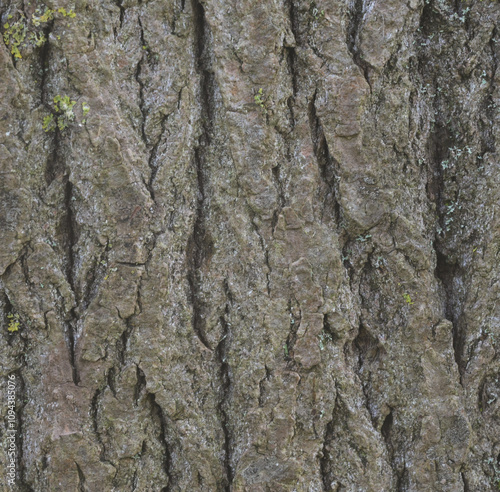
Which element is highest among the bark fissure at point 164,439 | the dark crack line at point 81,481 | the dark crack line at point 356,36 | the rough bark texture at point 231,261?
the dark crack line at point 356,36

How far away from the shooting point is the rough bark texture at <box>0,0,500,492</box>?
4.66ft

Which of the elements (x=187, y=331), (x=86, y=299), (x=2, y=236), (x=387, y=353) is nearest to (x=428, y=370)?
(x=387, y=353)

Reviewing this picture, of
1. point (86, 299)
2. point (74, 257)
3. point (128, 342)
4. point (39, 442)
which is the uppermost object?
point (74, 257)

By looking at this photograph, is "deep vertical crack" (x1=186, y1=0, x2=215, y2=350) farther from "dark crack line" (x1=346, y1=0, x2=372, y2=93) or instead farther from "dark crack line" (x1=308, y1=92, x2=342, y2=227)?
"dark crack line" (x1=346, y1=0, x2=372, y2=93)

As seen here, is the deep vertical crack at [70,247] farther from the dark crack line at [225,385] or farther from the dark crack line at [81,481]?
the dark crack line at [225,385]

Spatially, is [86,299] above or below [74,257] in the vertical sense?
below

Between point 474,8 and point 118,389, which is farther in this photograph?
point 474,8

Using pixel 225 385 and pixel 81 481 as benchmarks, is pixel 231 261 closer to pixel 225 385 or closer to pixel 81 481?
pixel 225 385

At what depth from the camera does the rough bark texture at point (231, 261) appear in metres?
1.42

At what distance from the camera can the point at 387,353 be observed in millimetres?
1502

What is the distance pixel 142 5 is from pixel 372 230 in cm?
95

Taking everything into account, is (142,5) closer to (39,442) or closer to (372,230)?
(372,230)

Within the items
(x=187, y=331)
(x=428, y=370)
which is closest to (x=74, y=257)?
(x=187, y=331)

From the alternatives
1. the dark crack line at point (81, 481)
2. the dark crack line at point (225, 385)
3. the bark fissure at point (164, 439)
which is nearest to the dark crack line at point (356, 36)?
the dark crack line at point (225, 385)
